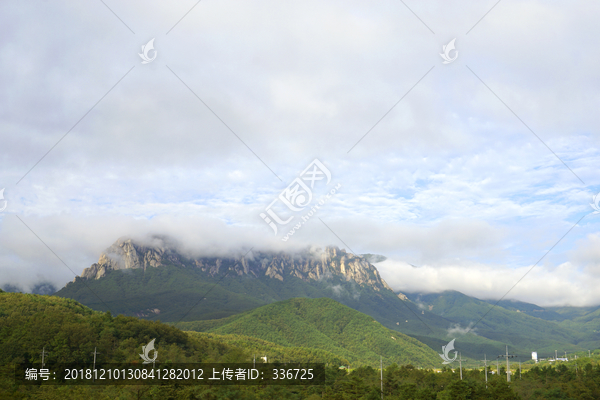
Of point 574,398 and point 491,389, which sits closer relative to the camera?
point 491,389

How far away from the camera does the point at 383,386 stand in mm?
84812

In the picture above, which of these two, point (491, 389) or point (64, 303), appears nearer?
point (491, 389)

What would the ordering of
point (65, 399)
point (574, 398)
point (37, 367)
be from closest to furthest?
point (65, 399) < point (574, 398) < point (37, 367)

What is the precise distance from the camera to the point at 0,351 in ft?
278

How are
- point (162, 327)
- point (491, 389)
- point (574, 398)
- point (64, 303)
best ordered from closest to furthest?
point (491, 389)
point (574, 398)
point (162, 327)
point (64, 303)

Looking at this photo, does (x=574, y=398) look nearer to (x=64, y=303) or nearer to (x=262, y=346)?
(x=262, y=346)

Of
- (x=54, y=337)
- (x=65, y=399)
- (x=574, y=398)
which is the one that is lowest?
(x=574, y=398)

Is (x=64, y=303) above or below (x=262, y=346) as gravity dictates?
above

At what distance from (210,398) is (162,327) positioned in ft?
222

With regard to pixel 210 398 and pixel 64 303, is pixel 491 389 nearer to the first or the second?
pixel 210 398

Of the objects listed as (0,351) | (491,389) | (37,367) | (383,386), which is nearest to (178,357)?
(37,367)

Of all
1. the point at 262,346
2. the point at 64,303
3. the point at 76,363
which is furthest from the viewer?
the point at 262,346

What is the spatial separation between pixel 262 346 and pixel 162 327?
6811 cm

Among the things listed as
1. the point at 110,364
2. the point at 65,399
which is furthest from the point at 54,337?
the point at 65,399
